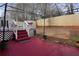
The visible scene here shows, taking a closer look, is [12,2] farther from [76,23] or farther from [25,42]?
[76,23]

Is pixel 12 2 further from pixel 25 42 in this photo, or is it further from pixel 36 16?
pixel 25 42

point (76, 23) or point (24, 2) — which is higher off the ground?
point (24, 2)

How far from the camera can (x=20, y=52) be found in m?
2.19

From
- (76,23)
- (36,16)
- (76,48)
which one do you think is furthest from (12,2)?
(76,48)

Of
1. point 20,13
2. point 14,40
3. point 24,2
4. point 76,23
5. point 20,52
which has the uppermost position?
point 24,2

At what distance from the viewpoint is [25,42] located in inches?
87.8

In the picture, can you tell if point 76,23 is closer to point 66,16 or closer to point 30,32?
point 66,16

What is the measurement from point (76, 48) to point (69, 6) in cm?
56

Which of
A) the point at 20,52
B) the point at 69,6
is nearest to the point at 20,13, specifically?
the point at 20,52

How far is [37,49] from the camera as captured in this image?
2215mm

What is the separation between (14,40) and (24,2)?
52 centimetres

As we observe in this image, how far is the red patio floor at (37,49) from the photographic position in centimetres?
217

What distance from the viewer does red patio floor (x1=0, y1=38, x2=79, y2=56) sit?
217 cm

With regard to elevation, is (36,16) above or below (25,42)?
above
